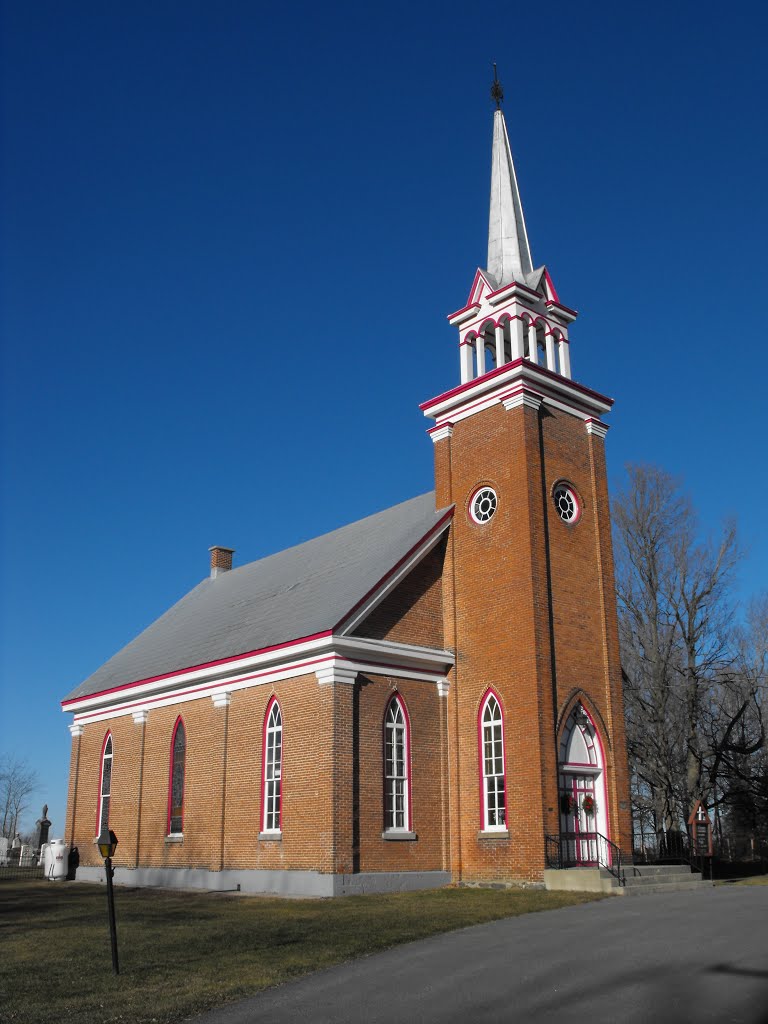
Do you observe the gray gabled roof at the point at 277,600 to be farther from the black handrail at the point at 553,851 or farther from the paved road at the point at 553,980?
the paved road at the point at 553,980

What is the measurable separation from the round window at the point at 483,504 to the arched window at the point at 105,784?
→ 15.4 m

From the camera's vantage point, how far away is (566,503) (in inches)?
1026

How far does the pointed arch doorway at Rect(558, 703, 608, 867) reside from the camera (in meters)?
23.3

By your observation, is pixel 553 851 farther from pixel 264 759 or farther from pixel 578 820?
pixel 264 759

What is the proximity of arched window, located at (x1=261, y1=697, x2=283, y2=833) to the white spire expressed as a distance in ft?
44.3

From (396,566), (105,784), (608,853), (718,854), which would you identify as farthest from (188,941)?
(718,854)

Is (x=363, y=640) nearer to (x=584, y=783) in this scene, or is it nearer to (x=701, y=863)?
(x=584, y=783)

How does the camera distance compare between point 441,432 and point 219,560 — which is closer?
point 441,432

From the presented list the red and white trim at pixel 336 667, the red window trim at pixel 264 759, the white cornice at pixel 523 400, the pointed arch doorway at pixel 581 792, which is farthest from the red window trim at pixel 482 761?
the white cornice at pixel 523 400

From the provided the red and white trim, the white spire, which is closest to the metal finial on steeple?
the white spire

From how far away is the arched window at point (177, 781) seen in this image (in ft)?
94.2

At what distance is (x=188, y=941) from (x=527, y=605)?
11825mm

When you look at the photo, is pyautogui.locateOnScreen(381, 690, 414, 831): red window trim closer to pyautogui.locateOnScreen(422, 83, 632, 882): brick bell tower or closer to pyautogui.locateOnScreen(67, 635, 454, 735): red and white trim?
pyautogui.locateOnScreen(67, 635, 454, 735): red and white trim

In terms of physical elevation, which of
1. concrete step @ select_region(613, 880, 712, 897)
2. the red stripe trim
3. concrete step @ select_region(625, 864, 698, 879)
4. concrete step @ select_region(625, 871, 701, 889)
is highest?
the red stripe trim
